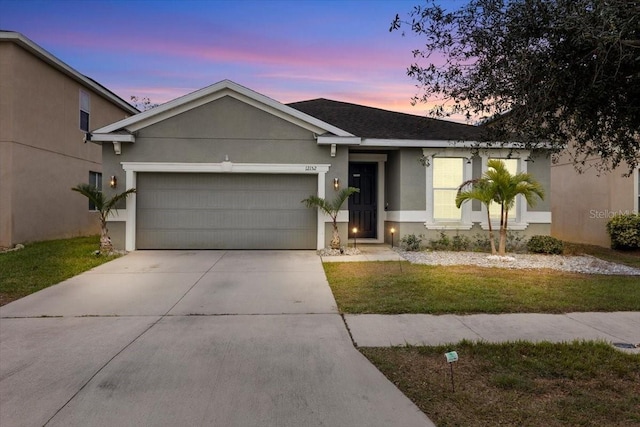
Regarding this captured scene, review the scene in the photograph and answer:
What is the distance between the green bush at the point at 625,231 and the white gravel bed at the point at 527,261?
7.34 ft

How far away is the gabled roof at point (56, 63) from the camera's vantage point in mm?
12148

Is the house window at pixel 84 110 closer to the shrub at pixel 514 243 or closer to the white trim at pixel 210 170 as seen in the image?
the white trim at pixel 210 170

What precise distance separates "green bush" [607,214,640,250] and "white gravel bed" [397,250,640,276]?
2.24m

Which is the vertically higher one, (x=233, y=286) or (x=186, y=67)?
(x=186, y=67)

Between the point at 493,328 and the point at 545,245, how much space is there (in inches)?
312

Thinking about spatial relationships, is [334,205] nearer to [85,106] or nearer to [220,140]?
[220,140]

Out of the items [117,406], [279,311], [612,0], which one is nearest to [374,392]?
[117,406]

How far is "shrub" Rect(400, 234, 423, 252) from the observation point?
12.2 meters

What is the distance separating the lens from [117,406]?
3.33 m

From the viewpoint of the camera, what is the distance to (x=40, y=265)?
962cm

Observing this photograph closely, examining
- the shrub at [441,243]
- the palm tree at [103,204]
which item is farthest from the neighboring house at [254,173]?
the palm tree at [103,204]

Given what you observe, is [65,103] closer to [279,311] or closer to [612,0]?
[279,311]

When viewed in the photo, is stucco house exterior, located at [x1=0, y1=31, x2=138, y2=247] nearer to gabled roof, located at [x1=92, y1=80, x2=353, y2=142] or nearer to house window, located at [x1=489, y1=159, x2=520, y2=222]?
gabled roof, located at [x1=92, y1=80, x2=353, y2=142]

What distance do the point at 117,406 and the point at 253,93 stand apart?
963cm
